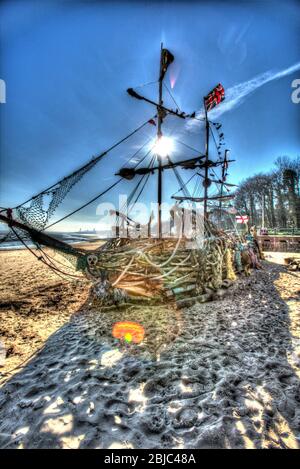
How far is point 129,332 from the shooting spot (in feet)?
16.5

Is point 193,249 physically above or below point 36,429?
above

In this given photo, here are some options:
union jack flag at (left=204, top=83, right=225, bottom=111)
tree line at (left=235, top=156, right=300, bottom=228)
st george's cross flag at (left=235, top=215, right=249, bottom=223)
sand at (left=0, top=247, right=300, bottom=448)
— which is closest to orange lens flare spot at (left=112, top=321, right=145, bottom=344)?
sand at (left=0, top=247, right=300, bottom=448)

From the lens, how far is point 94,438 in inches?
88.8

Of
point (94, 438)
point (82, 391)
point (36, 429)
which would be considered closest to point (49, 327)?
point (82, 391)

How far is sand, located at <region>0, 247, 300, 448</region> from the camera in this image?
7.51ft

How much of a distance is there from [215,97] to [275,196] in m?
35.3

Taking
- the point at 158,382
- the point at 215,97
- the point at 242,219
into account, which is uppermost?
the point at 215,97

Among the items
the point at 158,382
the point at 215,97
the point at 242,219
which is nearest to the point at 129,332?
the point at 158,382

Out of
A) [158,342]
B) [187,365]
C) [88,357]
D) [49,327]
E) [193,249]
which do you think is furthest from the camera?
[193,249]

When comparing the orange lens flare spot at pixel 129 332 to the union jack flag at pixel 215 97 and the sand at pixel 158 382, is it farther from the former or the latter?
the union jack flag at pixel 215 97

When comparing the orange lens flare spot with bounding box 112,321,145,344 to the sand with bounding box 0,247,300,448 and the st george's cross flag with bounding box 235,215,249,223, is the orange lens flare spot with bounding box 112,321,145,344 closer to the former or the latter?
the sand with bounding box 0,247,300,448

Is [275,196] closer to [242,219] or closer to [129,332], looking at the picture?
[242,219]
